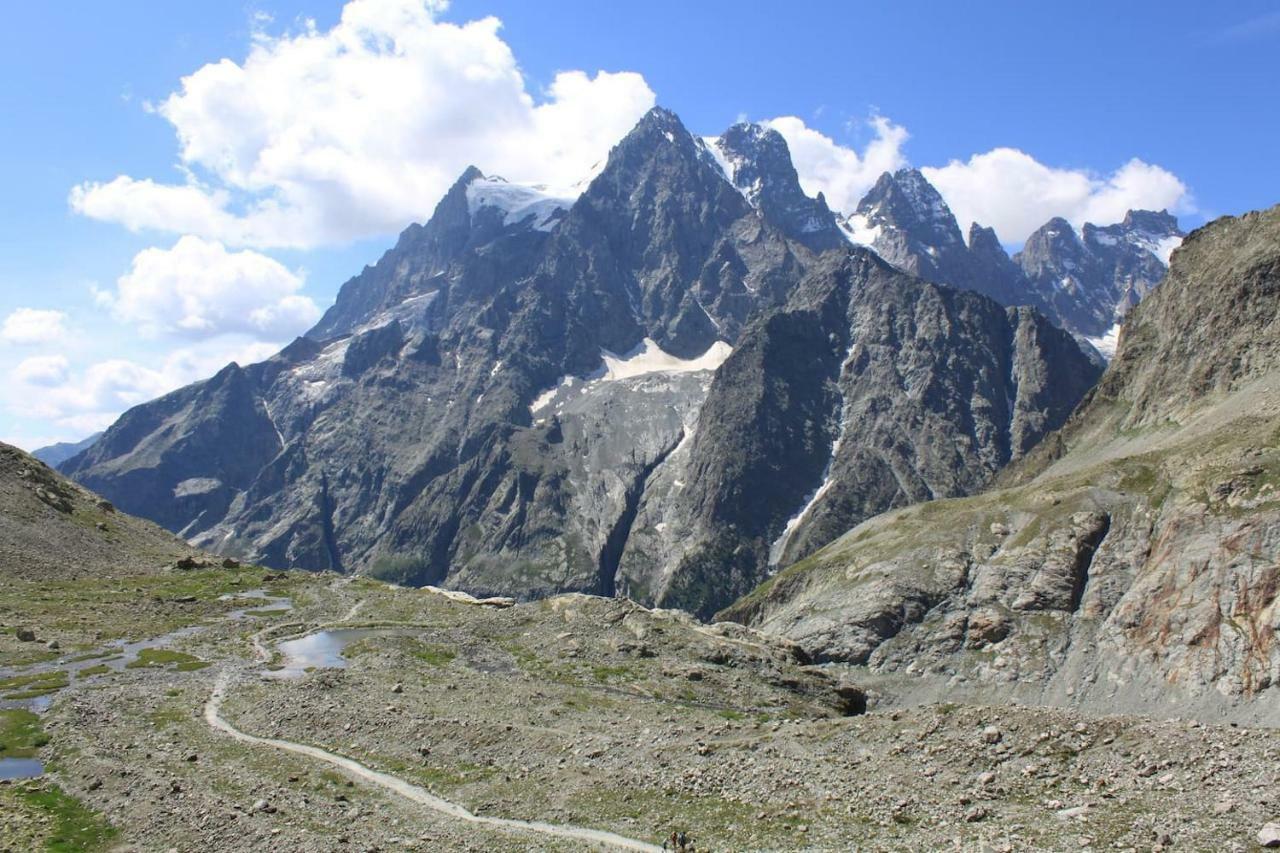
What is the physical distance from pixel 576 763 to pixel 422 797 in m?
7.87

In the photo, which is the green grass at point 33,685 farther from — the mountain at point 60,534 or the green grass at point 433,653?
the mountain at point 60,534

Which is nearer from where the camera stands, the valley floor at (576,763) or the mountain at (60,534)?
the valley floor at (576,763)

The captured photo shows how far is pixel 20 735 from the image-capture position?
4953cm

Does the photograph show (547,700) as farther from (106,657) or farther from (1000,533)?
(1000,533)

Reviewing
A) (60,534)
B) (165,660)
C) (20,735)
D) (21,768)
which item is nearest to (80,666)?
(165,660)

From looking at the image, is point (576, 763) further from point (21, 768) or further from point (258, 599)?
point (258, 599)

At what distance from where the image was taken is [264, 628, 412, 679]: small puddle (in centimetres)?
6969

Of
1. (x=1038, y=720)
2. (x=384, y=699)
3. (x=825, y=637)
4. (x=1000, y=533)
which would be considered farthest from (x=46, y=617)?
(x=1000, y=533)

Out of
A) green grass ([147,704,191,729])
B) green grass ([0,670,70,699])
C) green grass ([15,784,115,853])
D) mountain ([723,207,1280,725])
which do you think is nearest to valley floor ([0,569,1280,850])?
green grass ([15,784,115,853])

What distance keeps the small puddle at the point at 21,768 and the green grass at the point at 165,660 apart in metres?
24.3

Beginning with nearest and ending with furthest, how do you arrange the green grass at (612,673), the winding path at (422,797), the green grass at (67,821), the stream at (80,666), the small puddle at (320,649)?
the green grass at (67,821) → the winding path at (422,797) → the stream at (80,666) → the green grass at (612,673) → the small puddle at (320,649)

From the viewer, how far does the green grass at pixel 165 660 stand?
2785 inches

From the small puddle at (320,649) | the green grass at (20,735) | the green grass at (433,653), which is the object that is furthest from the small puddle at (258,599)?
the green grass at (20,735)

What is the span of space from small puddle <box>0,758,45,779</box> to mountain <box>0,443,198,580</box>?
87541 mm
